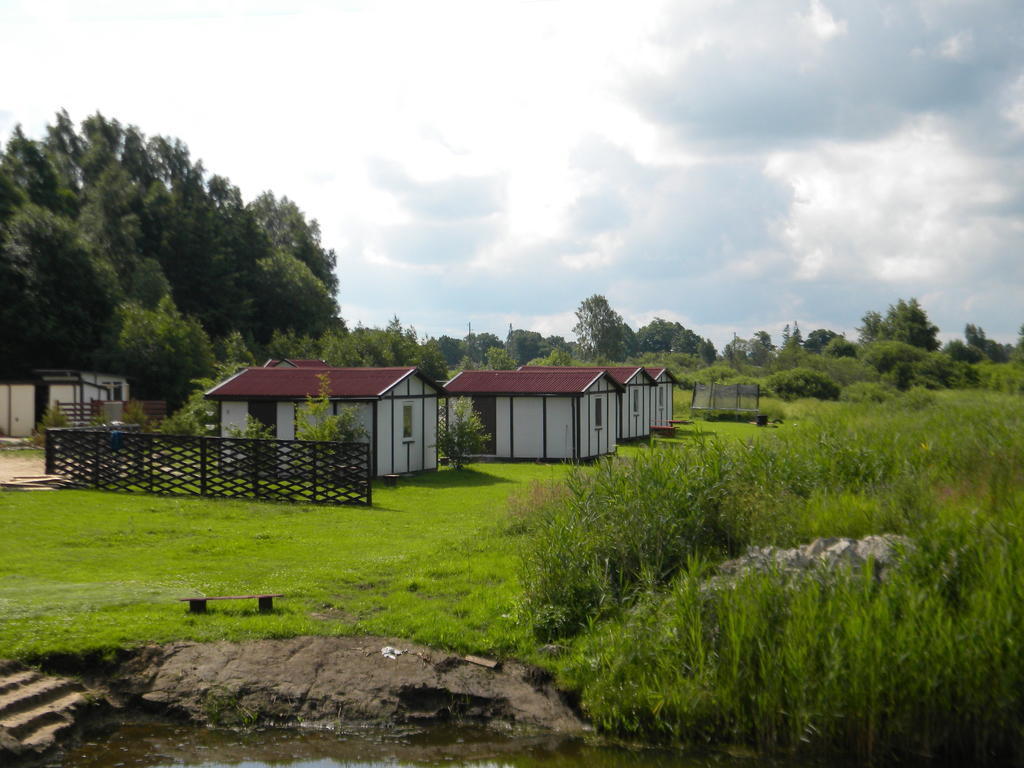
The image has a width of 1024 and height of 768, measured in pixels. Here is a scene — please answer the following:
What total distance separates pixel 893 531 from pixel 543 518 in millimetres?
4620

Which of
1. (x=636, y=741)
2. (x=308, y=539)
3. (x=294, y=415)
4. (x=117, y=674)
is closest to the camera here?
(x=636, y=741)

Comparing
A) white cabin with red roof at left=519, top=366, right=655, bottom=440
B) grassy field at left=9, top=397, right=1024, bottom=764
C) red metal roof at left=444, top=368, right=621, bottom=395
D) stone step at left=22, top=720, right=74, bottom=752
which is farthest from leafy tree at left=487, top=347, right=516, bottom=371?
stone step at left=22, top=720, right=74, bottom=752

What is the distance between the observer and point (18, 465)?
24.2 meters

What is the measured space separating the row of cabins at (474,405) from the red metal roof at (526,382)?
4cm

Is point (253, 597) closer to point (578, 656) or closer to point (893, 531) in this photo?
point (578, 656)

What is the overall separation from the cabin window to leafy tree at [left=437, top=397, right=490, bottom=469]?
1775 mm

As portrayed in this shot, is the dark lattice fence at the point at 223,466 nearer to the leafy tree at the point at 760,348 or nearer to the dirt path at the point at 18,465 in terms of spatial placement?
the dirt path at the point at 18,465

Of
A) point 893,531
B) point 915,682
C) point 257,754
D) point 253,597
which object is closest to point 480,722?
point 257,754

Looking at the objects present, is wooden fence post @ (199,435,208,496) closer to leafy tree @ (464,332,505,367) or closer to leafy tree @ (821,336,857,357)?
leafy tree @ (821,336,857,357)

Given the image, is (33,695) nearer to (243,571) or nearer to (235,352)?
(243,571)

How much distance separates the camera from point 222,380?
28781mm

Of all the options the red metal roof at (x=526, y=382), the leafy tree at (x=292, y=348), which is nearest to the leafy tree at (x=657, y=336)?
the leafy tree at (x=292, y=348)

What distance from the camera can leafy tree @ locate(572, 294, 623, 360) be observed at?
9344 centimetres

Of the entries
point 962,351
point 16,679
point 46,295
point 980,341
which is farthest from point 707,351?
point 16,679
